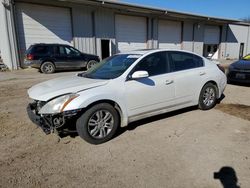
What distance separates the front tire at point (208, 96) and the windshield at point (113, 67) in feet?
6.65

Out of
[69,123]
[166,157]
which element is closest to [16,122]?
[69,123]

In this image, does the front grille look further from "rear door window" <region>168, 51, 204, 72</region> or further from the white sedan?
"rear door window" <region>168, 51, 204, 72</region>

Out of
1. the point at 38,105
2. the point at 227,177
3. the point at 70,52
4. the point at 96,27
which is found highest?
the point at 96,27

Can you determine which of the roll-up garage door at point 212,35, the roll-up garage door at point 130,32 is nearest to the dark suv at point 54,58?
the roll-up garage door at point 130,32

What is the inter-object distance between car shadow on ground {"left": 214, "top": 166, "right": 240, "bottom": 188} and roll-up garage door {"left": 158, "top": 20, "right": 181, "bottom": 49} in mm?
20092

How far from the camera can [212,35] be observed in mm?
27859

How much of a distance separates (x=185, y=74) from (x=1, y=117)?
4337mm

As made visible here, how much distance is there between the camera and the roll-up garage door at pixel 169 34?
22.0m

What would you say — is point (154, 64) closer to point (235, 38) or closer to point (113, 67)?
point (113, 67)

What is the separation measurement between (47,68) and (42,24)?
4.11 m

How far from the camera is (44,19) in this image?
49.8ft

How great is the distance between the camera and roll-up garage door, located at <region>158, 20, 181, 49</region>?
22.0m

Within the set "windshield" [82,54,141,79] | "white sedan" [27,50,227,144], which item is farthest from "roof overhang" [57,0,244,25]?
"white sedan" [27,50,227,144]

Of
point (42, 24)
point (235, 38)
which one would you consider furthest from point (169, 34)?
point (235, 38)
